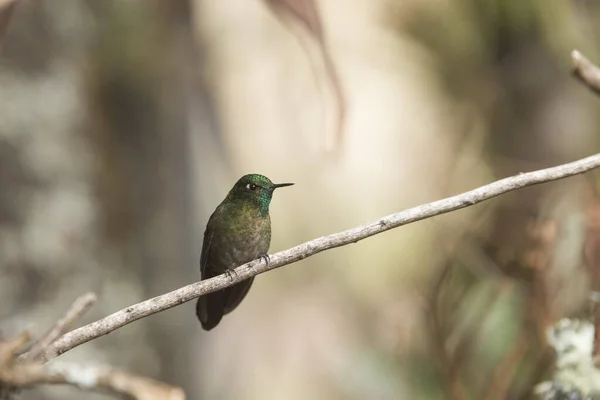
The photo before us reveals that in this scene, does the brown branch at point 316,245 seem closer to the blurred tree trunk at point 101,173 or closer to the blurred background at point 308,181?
the blurred background at point 308,181

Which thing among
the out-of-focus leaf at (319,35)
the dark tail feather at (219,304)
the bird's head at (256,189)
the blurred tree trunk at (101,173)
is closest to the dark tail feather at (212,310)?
the dark tail feather at (219,304)

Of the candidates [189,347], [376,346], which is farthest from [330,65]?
[376,346]

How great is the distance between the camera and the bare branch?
512 millimetres

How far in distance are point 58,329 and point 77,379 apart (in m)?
0.16

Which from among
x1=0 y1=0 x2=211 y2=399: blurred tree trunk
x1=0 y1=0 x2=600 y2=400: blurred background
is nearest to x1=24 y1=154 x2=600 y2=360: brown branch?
x1=0 y1=0 x2=600 y2=400: blurred background

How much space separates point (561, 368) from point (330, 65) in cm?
60

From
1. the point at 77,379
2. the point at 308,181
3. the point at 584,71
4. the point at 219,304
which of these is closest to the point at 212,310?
the point at 219,304

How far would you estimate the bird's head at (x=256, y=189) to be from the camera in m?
0.82

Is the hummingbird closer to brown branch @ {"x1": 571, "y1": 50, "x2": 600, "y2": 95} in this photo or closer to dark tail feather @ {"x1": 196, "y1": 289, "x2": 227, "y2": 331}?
dark tail feather @ {"x1": 196, "y1": 289, "x2": 227, "y2": 331}

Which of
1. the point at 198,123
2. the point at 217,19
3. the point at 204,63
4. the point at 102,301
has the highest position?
the point at 217,19

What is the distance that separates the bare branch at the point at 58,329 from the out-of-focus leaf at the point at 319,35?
0.27 meters

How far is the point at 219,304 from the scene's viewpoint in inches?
30.4

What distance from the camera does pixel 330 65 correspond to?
0.60 meters

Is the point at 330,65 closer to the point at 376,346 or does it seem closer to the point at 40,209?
the point at 40,209
